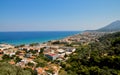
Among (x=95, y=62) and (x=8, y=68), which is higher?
(x=8, y=68)

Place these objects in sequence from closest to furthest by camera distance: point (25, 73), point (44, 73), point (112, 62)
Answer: point (25, 73) → point (44, 73) → point (112, 62)

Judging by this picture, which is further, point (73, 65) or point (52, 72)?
point (73, 65)

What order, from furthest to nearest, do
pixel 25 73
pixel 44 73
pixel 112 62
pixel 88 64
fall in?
pixel 88 64 → pixel 112 62 → pixel 44 73 → pixel 25 73

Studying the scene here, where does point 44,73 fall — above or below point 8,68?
below

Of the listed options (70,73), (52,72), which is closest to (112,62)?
(70,73)

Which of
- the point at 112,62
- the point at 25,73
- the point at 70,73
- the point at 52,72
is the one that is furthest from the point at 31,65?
the point at 25,73

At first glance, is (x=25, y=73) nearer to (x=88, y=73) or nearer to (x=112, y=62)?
(x=88, y=73)

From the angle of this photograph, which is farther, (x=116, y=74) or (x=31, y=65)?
(x=31, y=65)

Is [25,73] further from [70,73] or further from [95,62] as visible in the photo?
[95,62]

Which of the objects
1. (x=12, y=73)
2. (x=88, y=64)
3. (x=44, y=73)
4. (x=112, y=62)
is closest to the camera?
(x=12, y=73)
